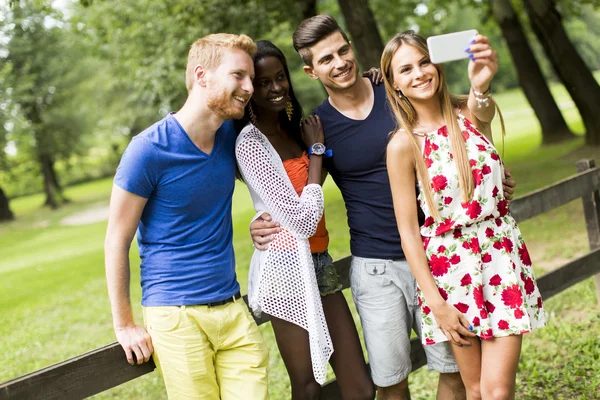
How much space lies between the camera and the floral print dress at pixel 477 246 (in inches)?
113

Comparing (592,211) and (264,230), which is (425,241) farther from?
(592,211)

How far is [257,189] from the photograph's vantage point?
9.51 ft

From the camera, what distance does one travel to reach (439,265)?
2924 mm

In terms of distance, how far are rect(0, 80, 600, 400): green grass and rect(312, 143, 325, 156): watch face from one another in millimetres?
2491

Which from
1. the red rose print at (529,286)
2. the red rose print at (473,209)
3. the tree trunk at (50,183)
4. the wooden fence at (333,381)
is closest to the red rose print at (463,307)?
the red rose print at (529,286)

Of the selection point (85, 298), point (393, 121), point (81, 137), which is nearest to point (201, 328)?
point (393, 121)

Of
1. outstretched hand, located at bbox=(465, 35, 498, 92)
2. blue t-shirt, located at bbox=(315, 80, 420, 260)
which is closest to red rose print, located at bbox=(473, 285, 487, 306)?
blue t-shirt, located at bbox=(315, 80, 420, 260)

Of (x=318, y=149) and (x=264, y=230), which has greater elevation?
(x=318, y=149)

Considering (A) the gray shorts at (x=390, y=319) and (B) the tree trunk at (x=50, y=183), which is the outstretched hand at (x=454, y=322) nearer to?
(A) the gray shorts at (x=390, y=319)

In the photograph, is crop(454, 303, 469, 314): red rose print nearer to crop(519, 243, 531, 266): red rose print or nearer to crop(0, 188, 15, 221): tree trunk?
crop(519, 243, 531, 266): red rose print

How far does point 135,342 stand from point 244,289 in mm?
7217

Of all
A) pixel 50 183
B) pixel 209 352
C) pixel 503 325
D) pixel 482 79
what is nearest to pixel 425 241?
pixel 503 325

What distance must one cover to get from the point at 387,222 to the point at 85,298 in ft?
28.1

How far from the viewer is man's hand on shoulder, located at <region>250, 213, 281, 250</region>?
298 centimetres
